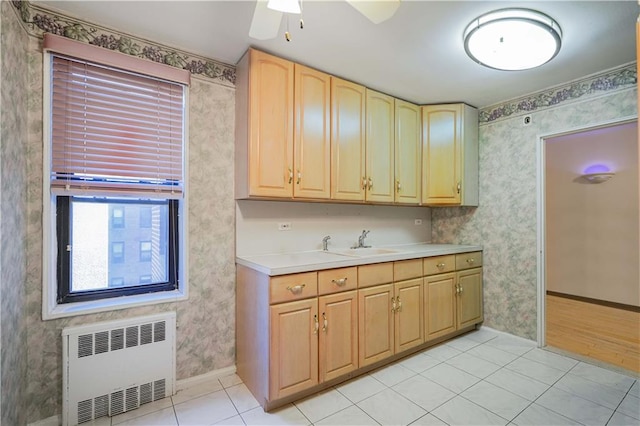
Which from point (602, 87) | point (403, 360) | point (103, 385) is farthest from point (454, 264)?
point (103, 385)

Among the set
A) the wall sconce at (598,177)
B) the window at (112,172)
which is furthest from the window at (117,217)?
the wall sconce at (598,177)

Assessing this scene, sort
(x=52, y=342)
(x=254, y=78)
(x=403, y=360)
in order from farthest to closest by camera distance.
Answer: (x=403, y=360) → (x=254, y=78) → (x=52, y=342)

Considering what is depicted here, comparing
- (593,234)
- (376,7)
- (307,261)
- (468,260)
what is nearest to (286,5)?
(376,7)

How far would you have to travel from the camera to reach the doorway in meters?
3.63

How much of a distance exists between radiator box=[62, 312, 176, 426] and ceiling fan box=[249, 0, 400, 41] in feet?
6.02

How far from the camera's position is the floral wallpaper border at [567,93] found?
7.64 ft

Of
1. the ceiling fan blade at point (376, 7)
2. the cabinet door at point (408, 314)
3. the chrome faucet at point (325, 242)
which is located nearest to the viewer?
the ceiling fan blade at point (376, 7)

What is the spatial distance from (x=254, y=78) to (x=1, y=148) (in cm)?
138

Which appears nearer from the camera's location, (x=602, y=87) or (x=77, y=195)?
(x=77, y=195)

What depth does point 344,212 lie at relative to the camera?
293cm

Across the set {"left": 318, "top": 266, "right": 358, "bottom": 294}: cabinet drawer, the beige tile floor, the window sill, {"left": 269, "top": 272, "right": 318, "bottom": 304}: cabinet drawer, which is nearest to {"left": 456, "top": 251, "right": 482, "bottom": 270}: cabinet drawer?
the beige tile floor

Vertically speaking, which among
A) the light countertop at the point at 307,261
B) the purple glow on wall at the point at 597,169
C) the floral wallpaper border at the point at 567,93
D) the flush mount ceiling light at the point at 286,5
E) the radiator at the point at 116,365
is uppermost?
the floral wallpaper border at the point at 567,93

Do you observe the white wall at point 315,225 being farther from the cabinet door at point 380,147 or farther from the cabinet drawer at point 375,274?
the cabinet drawer at point 375,274

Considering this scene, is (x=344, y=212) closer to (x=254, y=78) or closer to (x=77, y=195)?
(x=254, y=78)
